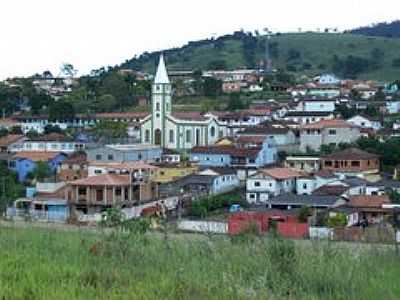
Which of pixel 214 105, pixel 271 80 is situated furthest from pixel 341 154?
pixel 271 80

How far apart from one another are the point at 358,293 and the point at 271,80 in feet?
142

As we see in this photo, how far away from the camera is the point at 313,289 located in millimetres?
3508

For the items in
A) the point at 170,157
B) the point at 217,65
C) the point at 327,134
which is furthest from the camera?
the point at 217,65

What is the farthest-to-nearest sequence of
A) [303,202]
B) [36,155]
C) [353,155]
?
[36,155] < [353,155] < [303,202]

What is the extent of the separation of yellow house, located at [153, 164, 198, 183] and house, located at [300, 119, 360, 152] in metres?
6.22

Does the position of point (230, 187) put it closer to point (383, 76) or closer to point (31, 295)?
point (31, 295)

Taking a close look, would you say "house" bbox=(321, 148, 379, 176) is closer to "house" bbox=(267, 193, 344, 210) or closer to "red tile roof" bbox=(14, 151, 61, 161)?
"house" bbox=(267, 193, 344, 210)

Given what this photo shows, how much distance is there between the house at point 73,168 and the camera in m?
21.3

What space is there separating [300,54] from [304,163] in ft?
131

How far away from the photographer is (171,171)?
21.1 metres

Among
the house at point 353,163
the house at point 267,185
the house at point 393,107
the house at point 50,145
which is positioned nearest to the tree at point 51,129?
the house at point 50,145

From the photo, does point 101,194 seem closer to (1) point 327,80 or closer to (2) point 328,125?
(2) point 328,125

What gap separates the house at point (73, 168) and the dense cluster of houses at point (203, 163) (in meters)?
0.04

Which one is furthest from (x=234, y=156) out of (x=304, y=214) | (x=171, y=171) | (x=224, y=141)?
(x=304, y=214)
